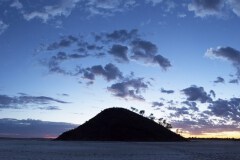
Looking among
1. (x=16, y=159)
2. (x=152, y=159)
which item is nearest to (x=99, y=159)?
(x=152, y=159)

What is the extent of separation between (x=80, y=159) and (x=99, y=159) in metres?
3.48

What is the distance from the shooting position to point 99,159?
69.9 metres

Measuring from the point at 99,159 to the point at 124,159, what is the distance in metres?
4.57

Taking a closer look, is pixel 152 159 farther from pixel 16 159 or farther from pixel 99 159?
pixel 16 159

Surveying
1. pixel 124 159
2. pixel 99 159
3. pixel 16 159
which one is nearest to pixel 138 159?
pixel 124 159

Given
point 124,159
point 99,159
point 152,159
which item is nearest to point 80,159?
point 99,159

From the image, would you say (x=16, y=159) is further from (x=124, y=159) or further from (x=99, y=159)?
(x=124, y=159)

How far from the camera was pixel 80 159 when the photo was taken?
6900cm

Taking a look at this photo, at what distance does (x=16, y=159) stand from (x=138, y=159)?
2187cm

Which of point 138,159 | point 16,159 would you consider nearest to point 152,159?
point 138,159

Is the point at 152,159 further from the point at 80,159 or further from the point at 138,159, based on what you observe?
the point at 80,159

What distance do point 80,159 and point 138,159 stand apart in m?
10.7

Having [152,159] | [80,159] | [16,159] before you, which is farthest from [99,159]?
[16,159]

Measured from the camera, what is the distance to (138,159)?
71.1 meters
